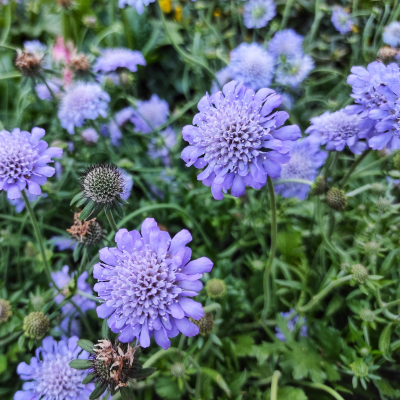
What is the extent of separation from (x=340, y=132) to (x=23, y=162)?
1.26 metres

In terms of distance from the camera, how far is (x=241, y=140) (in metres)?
1.24

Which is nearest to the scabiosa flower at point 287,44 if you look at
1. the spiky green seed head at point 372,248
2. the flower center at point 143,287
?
the spiky green seed head at point 372,248

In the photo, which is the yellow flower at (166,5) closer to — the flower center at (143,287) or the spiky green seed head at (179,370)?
the flower center at (143,287)

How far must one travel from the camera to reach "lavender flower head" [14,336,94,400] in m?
1.51

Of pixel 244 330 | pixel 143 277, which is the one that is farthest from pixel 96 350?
pixel 244 330

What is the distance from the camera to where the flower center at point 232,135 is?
1221 mm

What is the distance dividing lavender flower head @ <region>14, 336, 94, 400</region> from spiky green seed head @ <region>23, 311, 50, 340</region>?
5 centimetres

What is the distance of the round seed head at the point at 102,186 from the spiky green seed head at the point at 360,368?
3.71 ft

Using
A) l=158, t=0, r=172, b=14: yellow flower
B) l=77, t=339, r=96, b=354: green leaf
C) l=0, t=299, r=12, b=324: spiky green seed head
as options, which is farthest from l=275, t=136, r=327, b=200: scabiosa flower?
l=158, t=0, r=172, b=14: yellow flower

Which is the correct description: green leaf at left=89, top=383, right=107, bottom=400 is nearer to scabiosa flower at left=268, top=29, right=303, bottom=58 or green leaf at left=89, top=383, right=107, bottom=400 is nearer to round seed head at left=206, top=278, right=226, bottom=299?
round seed head at left=206, top=278, right=226, bottom=299

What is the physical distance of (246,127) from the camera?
123cm

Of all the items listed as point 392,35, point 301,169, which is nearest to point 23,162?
point 301,169

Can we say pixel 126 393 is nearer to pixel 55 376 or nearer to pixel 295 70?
pixel 55 376

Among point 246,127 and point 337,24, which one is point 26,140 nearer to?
point 246,127
